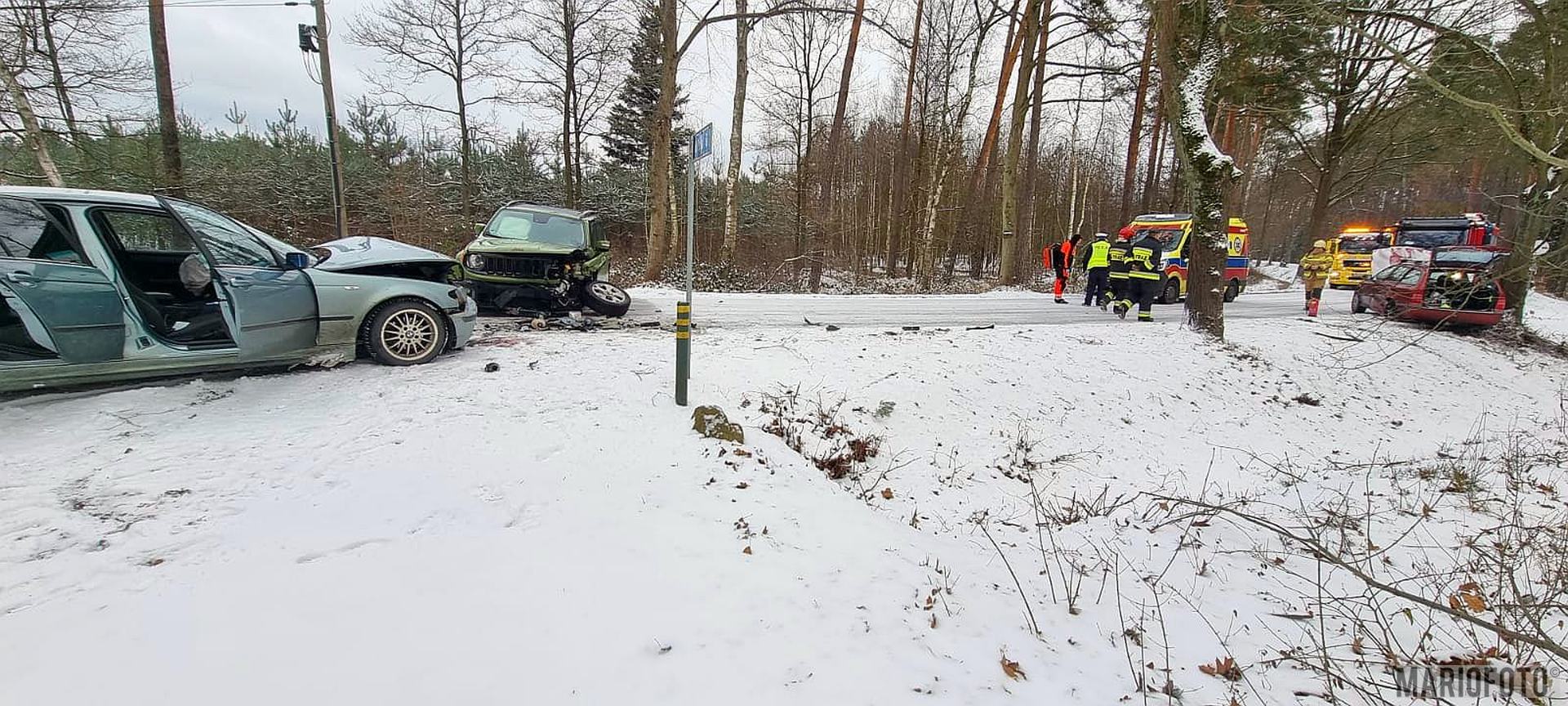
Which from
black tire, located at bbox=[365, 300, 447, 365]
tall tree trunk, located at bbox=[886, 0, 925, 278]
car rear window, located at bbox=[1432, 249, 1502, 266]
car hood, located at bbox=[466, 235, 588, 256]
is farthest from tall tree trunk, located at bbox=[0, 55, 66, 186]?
car rear window, located at bbox=[1432, 249, 1502, 266]

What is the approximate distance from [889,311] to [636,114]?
19.9m

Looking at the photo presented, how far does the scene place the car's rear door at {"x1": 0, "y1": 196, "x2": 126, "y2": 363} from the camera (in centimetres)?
402

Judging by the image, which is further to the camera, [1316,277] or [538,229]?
[1316,277]

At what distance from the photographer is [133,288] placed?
4.40 meters

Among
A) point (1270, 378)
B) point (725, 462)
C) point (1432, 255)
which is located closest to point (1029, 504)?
point (725, 462)

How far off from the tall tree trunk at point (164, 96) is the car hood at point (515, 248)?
11202 mm

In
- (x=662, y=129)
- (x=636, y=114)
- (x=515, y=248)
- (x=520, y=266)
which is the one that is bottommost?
(x=520, y=266)

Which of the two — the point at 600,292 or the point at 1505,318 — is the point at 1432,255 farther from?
the point at 600,292

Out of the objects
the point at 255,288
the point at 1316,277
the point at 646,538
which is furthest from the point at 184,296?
the point at 1316,277

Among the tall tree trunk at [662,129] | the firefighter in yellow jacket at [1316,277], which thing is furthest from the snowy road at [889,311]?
the tall tree trunk at [662,129]

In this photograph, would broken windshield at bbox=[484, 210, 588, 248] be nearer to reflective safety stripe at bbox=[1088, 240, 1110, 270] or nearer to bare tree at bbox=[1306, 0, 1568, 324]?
bare tree at bbox=[1306, 0, 1568, 324]

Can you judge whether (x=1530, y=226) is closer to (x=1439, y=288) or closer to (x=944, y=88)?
(x=1439, y=288)

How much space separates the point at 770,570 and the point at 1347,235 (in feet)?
91.5

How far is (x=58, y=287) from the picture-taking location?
161 inches
